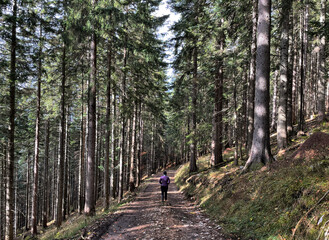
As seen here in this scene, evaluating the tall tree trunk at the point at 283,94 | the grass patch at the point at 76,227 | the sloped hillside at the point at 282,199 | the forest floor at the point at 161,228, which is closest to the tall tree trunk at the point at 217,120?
the tall tree trunk at the point at 283,94

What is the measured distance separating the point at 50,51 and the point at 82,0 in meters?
4.74

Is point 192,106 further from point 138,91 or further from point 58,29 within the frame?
point 58,29

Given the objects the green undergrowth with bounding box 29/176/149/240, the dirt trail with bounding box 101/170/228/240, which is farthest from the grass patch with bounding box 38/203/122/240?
the dirt trail with bounding box 101/170/228/240

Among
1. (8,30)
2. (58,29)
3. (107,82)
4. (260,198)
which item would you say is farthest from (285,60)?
(8,30)

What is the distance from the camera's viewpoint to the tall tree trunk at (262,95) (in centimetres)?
783

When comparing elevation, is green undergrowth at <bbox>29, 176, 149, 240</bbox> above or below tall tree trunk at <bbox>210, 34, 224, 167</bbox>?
below

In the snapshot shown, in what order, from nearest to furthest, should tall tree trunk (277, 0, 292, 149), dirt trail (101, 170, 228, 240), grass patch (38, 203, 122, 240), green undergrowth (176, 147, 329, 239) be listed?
green undergrowth (176, 147, 329, 239) → dirt trail (101, 170, 228, 240) → grass patch (38, 203, 122, 240) → tall tree trunk (277, 0, 292, 149)

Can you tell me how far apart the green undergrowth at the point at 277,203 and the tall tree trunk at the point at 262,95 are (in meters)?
0.83

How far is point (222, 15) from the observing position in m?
11.1

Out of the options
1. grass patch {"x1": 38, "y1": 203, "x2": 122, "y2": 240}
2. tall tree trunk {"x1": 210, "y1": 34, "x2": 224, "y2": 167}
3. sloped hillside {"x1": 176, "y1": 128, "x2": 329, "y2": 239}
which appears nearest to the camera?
sloped hillside {"x1": 176, "y1": 128, "x2": 329, "y2": 239}

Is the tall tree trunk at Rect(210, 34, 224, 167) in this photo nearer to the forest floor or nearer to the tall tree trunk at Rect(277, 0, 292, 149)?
the tall tree trunk at Rect(277, 0, 292, 149)

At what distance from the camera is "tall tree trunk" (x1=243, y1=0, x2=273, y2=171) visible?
7832 millimetres

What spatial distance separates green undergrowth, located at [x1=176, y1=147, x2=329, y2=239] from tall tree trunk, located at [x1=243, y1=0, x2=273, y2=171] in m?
0.83

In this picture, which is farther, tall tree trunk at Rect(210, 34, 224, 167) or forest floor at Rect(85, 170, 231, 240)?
tall tree trunk at Rect(210, 34, 224, 167)
